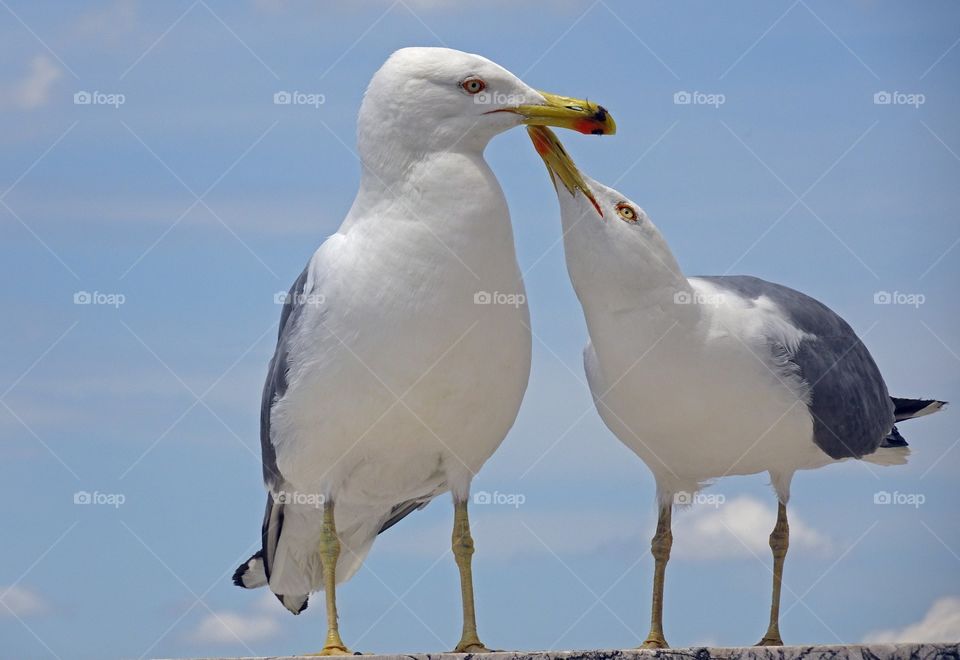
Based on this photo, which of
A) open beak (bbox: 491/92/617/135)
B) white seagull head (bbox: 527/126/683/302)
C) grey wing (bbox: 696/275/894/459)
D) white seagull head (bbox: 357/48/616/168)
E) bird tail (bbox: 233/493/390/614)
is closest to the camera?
white seagull head (bbox: 357/48/616/168)

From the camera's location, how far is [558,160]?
313 inches

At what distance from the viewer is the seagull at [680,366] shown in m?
7.84

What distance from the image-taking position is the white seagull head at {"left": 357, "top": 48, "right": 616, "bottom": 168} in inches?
293

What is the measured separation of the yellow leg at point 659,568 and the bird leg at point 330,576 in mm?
1677

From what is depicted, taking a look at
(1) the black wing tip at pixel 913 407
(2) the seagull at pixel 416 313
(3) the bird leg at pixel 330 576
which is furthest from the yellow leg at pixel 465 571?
(1) the black wing tip at pixel 913 407

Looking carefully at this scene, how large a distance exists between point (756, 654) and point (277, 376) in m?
2.71

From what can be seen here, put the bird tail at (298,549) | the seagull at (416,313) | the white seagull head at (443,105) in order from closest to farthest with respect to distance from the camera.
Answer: the seagull at (416,313)
the white seagull head at (443,105)
the bird tail at (298,549)

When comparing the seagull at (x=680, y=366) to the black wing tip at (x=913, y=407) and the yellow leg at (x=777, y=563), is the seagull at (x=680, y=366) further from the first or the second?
the black wing tip at (x=913, y=407)

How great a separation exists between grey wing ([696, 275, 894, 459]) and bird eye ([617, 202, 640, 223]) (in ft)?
2.34

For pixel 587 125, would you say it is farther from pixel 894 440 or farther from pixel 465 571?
pixel 894 440

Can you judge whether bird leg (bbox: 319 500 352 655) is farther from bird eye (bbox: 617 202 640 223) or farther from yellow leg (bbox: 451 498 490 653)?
bird eye (bbox: 617 202 640 223)

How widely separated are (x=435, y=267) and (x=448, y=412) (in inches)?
27.2

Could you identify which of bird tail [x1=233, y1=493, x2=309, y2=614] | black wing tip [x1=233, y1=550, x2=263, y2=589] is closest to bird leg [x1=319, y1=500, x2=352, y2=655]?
bird tail [x1=233, y1=493, x2=309, y2=614]

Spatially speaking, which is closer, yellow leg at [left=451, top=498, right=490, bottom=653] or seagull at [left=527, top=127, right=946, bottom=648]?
yellow leg at [left=451, top=498, right=490, bottom=653]
